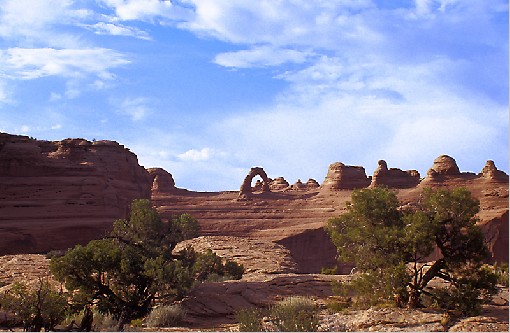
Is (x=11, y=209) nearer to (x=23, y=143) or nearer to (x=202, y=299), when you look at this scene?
(x=23, y=143)

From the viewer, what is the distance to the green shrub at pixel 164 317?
14117 millimetres

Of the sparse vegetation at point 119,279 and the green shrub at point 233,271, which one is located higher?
the sparse vegetation at point 119,279

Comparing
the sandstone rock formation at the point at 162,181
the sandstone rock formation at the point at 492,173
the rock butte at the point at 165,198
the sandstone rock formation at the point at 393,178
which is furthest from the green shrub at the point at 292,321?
the sandstone rock formation at the point at 162,181

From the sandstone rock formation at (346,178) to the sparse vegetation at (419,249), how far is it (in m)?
50.2

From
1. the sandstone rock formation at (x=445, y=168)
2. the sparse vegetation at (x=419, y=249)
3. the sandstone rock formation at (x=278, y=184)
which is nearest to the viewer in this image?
the sparse vegetation at (x=419, y=249)

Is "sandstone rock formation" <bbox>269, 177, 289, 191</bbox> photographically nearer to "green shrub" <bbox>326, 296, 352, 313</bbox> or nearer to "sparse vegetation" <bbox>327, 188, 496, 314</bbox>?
"green shrub" <bbox>326, 296, 352, 313</bbox>

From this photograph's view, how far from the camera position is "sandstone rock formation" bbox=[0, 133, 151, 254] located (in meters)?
33.2

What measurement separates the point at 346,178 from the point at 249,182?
551 inches

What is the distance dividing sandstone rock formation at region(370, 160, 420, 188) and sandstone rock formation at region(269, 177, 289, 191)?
65.0ft

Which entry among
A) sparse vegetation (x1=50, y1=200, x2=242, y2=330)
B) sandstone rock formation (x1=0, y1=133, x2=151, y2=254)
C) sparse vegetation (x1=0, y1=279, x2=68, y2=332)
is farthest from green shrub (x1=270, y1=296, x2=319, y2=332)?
sandstone rock formation (x1=0, y1=133, x2=151, y2=254)

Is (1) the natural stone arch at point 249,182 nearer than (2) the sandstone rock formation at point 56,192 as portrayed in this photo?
No

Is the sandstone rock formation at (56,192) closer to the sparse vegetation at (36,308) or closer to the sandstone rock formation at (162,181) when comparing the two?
the sparse vegetation at (36,308)

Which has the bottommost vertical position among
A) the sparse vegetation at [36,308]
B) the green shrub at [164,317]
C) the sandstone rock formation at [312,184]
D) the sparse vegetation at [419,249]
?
the green shrub at [164,317]

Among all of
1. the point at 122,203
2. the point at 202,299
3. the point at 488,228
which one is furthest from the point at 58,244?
the point at 488,228
